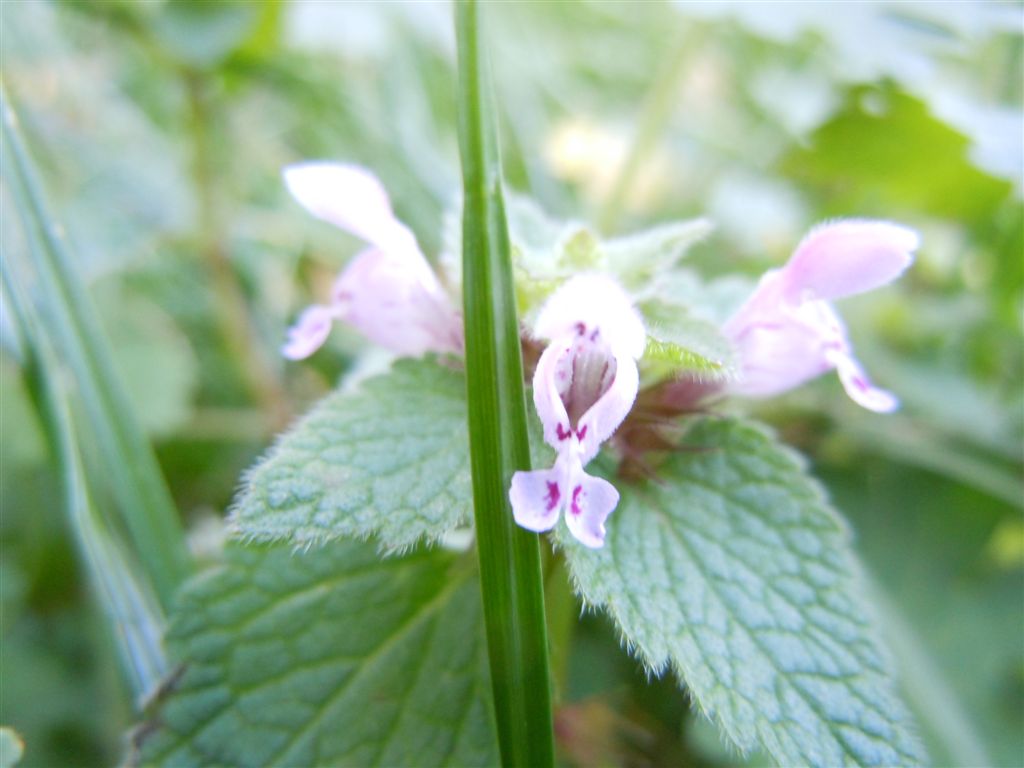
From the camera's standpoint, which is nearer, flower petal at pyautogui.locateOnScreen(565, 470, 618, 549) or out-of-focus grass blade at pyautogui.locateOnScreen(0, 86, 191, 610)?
flower petal at pyautogui.locateOnScreen(565, 470, 618, 549)

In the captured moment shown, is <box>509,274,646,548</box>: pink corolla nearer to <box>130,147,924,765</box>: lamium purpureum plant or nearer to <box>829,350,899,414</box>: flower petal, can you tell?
<box>130,147,924,765</box>: lamium purpureum plant

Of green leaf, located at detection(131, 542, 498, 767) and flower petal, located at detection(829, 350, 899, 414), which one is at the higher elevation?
flower petal, located at detection(829, 350, 899, 414)

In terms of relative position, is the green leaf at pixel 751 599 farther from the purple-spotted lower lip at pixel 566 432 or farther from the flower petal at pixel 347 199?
the flower petal at pixel 347 199

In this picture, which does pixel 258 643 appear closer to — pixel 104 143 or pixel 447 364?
pixel 447 364

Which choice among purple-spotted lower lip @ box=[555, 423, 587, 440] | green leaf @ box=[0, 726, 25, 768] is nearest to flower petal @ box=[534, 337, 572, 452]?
purple-spotted lower lip @ box=[555, 423, 587, 440]

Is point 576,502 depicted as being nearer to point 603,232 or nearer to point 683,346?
point 683,346

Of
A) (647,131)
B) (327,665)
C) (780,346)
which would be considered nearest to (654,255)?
(780,346)
